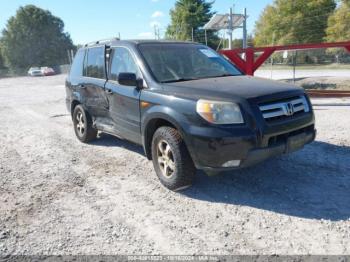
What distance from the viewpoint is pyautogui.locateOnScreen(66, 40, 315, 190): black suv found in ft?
12.1

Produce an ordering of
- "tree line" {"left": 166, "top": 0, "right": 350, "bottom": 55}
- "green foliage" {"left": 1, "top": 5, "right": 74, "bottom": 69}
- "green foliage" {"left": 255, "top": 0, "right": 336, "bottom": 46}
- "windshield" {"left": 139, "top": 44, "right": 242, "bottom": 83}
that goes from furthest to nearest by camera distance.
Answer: "green foliage" {"left": 1, "top": 5, "right": 74, "bottom": 69} → "green foliage" {"left": 255, "top": 0, "right": 336, "bottom": 46} → "tree line" {"left": 166, "top": 0, "right": 350, "bottom": 55} → "windshield" {"left": 139, "top": 44, "right": 242, "bottom": 83}

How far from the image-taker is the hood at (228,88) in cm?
382

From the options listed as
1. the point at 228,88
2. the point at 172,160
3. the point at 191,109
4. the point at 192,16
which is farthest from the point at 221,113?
the point at 192,16

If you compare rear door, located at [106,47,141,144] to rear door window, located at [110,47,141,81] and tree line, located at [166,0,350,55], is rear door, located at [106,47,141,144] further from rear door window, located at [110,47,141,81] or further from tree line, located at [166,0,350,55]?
tree line, located at [166,0,350,55]

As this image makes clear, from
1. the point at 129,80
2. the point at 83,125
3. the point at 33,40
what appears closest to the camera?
the point at 129,80

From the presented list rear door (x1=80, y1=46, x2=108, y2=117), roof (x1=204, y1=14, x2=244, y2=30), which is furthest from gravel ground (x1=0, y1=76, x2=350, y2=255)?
roof (x1=204, y1=14, x2=244, y2=30)

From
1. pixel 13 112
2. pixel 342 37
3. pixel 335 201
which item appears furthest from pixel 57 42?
pixel 335 201

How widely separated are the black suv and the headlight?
0.4 inches

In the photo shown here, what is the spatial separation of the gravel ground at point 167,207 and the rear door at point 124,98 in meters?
0.63

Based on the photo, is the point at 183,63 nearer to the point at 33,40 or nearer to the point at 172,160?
the point at 172,160

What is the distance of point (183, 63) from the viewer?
4934 millimetres

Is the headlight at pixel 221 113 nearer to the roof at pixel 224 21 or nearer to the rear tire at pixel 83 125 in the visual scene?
the rear tire at pixel 83 125

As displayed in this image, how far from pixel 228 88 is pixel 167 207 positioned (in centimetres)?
155

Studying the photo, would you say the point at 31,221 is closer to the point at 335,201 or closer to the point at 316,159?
the point at 335,201
